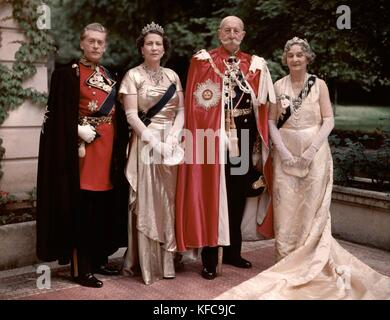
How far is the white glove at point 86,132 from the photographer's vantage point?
3779 mm

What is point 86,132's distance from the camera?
3.78 meters

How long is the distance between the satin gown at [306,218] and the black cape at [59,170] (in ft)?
4.60

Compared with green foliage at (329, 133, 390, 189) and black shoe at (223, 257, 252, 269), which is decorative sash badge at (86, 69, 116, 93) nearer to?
black shoe at (223, 257, 252, 269)

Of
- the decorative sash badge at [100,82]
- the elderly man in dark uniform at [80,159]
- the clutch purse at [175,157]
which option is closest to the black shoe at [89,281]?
the elderly man in dark uniform at [80,159]

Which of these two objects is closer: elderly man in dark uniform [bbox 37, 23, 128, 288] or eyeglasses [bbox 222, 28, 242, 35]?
elderly man in dark uniform [bbox 37, 23, 128, 288]

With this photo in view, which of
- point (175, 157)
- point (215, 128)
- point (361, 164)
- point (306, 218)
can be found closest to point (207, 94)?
point (215, 128)

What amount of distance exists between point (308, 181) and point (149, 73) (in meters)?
1.43

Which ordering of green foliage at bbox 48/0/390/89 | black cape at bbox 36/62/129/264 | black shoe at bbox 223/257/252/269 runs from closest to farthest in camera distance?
black cape at bbox 36/62/129/264 → black shoe at bbox 223/257/252/269 → green foliage at bbox 48/0/390/89

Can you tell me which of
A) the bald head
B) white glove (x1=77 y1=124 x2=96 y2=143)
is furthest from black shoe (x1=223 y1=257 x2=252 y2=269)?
the bald head

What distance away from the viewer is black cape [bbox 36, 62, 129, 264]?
3.76 metres

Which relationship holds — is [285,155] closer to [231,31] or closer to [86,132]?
[231,31]

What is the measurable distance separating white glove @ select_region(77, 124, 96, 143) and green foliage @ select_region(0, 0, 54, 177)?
1741 millimetres

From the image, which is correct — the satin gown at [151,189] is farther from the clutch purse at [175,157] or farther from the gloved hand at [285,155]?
the gloved hand at [285,155]
